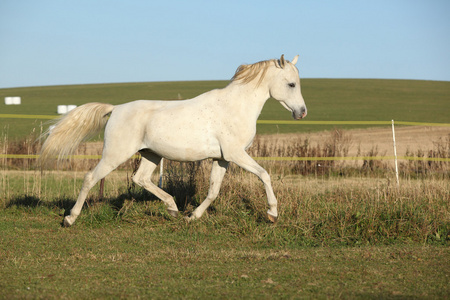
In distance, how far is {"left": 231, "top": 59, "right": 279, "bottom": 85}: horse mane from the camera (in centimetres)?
734

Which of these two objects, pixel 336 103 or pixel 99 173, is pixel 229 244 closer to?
pixel 99 173

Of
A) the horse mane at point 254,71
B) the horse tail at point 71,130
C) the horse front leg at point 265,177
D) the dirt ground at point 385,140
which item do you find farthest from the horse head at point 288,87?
the dirt ground at point 385,140

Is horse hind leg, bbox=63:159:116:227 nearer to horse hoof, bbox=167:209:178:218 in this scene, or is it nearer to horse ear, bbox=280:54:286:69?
horse hoof, bbox=167:209:178:218

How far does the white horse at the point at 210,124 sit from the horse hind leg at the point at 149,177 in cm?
14

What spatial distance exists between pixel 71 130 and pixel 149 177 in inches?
48.4

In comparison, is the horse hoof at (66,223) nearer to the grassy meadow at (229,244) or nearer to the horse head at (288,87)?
the grassy meadow at (229,244)

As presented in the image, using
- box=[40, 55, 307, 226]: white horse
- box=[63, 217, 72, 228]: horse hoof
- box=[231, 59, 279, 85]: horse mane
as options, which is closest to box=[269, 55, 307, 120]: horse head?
box=[40, 55, 307, 226]: white horse

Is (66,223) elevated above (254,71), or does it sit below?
below

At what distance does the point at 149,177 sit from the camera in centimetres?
786

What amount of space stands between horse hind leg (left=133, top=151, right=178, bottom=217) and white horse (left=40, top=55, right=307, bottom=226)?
0.14m

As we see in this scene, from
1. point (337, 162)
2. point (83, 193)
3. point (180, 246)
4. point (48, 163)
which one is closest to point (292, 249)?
point (180, 246)

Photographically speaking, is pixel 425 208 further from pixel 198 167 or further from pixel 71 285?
pixel 71 285

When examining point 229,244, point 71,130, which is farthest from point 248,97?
point 71,130

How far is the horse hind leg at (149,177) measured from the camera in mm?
7707
